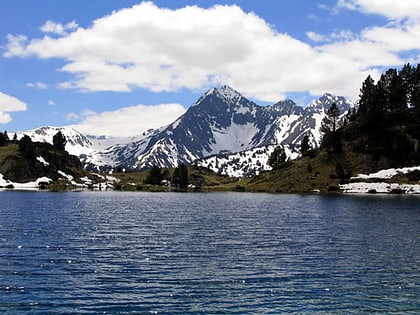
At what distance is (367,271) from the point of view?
47469mm

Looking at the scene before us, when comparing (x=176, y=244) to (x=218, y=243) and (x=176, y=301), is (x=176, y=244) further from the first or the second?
(x=176, y=301)

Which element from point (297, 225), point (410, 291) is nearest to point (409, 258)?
point (410, 291)

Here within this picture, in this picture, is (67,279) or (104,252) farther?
(104,252)

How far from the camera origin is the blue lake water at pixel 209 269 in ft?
116

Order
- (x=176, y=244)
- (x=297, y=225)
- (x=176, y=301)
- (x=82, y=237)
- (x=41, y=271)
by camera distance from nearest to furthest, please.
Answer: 1. (x=176, y=301)
2. (x=41, y=271)
3. (x=176, y=244)
4. (x=82, y=237)
5. (x=297, y=225)

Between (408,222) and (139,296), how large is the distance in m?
72.9

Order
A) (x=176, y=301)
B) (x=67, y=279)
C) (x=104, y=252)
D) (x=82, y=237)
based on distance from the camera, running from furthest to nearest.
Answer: (x=82, y=237) < (x=104, y=252) < (x=67, y=279) < (x=176, y=301)

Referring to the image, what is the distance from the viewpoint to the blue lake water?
116ft

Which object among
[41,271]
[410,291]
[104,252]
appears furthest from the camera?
[104,252]

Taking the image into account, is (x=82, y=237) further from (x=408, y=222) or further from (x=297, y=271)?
(x=408, y=222)

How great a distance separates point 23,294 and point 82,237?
3474cm

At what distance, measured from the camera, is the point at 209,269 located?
157 ft

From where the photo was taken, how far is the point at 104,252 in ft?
191

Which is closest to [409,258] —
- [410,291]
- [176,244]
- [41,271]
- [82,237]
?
[410,291]
